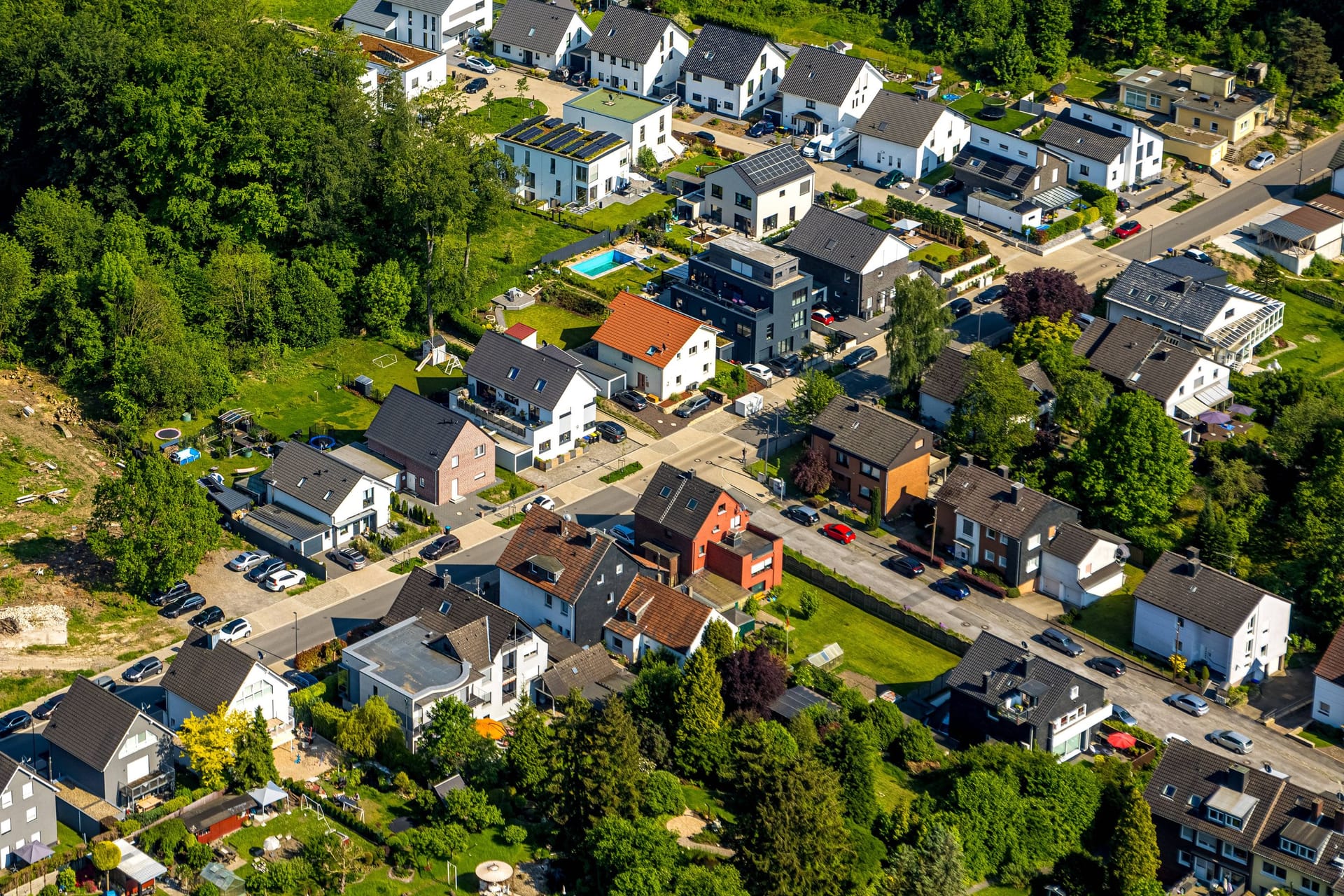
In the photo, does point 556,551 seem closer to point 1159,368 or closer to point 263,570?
point 263,570

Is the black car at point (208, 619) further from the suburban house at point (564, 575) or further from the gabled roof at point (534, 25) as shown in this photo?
the gabled roof at point (534, 25)

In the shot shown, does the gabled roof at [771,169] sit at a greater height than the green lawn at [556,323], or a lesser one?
greater

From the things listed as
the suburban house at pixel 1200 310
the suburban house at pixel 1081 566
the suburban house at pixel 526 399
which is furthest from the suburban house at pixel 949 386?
the suburban house at pixel 526 399

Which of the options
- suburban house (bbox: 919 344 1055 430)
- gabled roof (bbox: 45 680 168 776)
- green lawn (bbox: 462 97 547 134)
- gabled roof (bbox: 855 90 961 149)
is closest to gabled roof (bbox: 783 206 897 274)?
suburban house (bbox: 919 344 1055 430)

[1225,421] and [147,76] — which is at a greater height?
[147,76]

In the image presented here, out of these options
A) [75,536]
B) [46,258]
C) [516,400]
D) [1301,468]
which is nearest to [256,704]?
[75,536]

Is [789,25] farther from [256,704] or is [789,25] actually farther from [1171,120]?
[256,704]

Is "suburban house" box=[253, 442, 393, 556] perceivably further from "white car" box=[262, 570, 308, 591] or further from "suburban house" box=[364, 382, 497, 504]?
"suburban house" box=[364, 382, 497, 504]
